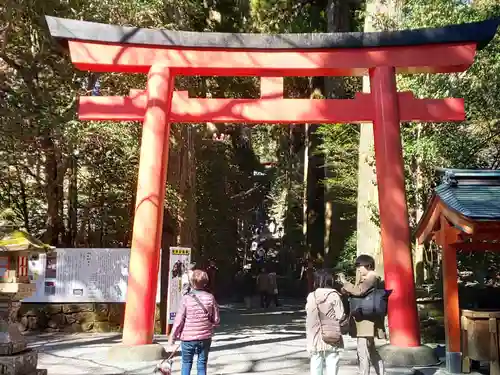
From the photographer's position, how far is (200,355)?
5.06 meters

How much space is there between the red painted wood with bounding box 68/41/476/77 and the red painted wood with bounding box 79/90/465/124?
1.57 feet

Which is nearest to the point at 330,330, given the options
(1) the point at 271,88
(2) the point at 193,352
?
(2) the point at 193,352

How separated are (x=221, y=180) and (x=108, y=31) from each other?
1421 centimetres

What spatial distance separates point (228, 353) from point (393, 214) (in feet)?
10.9

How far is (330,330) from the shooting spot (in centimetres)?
488

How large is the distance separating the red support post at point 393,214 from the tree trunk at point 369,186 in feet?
11.1

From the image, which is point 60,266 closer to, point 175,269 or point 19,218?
point 175,269

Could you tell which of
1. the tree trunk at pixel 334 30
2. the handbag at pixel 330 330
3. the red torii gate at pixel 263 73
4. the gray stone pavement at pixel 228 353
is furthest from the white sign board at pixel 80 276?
the tree trunk at pixel 334 30

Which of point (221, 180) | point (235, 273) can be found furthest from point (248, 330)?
point (235, 273)

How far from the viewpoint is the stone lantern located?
5762 mm

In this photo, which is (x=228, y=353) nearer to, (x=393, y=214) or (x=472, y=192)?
(x=393, y=214)

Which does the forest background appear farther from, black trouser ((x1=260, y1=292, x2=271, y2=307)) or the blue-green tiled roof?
the blue-green tiled roof

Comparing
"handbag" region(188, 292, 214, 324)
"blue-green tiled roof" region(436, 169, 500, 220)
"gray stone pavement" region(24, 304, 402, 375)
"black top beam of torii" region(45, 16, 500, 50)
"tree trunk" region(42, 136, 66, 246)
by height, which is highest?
"black top beam of torii" region(45, 16, 500, 50)

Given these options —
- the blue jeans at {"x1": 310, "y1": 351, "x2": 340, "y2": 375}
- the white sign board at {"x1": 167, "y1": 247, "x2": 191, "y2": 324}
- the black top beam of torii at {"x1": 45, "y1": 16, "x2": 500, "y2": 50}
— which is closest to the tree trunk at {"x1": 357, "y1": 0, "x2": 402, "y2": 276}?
the black top beam of torii at {"x1": 45, "y1": 16, "x2": 500, "y2": 50}
